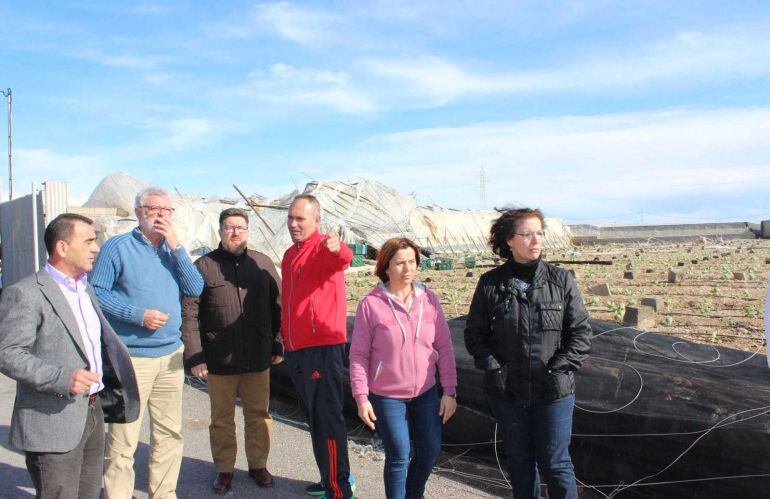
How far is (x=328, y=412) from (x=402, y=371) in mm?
739

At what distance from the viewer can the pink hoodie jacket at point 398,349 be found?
346 cm

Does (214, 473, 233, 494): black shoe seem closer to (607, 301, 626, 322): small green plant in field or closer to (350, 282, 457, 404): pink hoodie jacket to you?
(350, 282, 457, 404): pink hoodie jacket

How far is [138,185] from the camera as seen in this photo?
20.7 meters

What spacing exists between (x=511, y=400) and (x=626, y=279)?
15857 millimetres

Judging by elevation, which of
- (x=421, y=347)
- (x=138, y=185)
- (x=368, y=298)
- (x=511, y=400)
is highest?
(x=138, y=185)

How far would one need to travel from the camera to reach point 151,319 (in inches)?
144

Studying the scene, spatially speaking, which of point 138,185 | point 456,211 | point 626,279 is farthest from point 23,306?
point 456,211

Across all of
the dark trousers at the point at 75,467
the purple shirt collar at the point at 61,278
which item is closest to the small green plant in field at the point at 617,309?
the dark trousers at the point at 75,467

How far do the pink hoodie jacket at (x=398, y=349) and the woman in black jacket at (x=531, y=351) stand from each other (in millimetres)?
271

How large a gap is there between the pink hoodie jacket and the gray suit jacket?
1.34 meters

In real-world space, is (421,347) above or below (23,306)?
below

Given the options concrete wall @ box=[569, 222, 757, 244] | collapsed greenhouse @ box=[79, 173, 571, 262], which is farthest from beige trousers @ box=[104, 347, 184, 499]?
concrete wall @ box=[569, 222, 757, 244]

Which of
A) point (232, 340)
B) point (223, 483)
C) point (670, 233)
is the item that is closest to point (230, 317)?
point (232, 340)

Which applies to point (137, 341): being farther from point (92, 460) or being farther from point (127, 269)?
point (92, 460)
